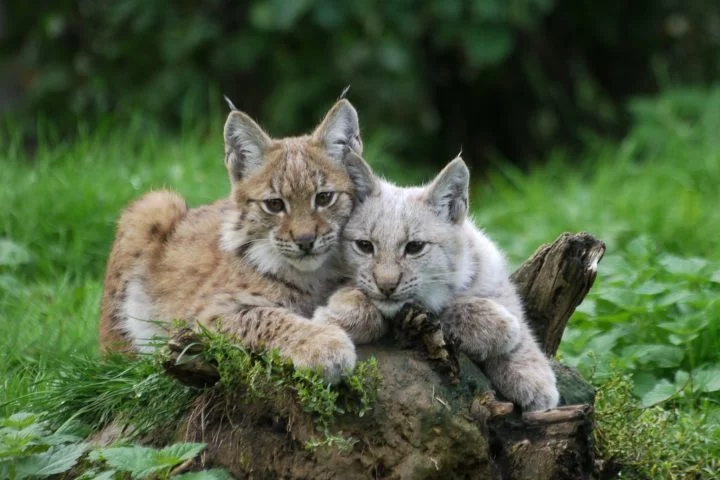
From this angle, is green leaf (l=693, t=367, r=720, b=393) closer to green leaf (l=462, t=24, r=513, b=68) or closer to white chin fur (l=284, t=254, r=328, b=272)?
white chin fur (l=284, t=254, r=328, b=272)

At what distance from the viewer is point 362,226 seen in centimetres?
500

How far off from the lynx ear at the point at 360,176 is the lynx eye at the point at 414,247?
0.34m

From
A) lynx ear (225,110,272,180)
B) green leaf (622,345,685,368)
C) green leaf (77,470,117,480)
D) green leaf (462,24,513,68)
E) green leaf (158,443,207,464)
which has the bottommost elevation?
green leaf (77,470,117,480)

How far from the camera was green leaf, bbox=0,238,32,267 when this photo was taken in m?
7.39

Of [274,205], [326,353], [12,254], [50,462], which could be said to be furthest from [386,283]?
[12,254]

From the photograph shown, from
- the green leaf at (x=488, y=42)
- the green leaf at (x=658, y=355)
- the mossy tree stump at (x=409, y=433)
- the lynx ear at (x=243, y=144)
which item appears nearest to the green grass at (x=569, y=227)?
the green leaf at (x=658, y=355)

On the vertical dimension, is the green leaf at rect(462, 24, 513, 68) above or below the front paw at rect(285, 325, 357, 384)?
above

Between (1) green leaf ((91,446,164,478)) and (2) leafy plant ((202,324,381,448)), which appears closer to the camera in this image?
(1) green leaf ((91,446,164,478))

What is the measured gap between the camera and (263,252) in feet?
16.9

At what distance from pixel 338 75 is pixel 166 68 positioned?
1.53 metres

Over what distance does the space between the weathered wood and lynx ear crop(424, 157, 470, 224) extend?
17.7 inches

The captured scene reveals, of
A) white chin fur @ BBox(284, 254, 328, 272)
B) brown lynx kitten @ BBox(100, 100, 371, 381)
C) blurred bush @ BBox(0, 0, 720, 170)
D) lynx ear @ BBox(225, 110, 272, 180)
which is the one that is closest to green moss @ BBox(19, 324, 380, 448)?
brown lynx kitten @ BBox(100, 100, 371, 381)

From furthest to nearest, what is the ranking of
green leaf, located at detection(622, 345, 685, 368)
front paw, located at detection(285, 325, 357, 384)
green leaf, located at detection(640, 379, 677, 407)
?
1. green leaf, located at detection(622, 345, 685, 368)
2. green leaf, located at detection(640, 379, 677, 407)
3. front paw, located at detection(285, 325, 357, 384)

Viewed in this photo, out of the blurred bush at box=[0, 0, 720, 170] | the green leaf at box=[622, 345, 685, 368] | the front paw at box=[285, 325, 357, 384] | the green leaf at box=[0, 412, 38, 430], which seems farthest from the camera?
the blurred bush at box=[0, 0, 720, 170]
